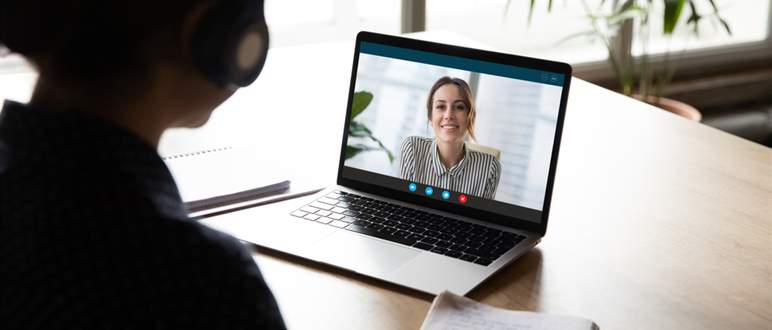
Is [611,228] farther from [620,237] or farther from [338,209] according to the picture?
[338,209]

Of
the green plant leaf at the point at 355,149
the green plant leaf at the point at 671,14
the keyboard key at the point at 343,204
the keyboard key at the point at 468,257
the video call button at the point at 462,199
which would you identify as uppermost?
the green plant leaf at the point at 671,14

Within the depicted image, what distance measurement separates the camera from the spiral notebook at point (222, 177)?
1349 millimetres

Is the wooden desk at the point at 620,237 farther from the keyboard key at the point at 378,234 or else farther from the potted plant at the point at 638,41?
the potted plant at the point at 638,41

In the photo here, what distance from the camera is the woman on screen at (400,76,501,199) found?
126cm

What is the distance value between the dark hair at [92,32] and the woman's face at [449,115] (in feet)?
2.16

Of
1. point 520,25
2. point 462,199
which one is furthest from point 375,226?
point 520,25

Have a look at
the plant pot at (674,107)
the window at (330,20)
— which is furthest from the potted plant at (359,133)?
the plant pot at (674,107)

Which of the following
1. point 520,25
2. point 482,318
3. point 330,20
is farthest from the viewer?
point 520,25

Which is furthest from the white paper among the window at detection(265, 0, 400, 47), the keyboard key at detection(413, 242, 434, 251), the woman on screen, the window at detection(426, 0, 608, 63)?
the window at detection(426, 0, 608, 63)

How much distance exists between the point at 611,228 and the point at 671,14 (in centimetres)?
187

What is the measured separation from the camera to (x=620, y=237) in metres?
1.26

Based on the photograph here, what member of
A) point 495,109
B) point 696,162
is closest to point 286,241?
point 495,109

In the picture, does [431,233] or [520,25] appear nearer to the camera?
[431,233]

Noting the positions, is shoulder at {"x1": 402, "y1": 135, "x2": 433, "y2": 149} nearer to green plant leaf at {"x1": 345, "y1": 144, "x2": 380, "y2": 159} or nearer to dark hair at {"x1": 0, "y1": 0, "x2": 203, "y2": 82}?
green plant leaf at {"x1": 345, "y1": 144, "x2": 380, "y2": 159}
